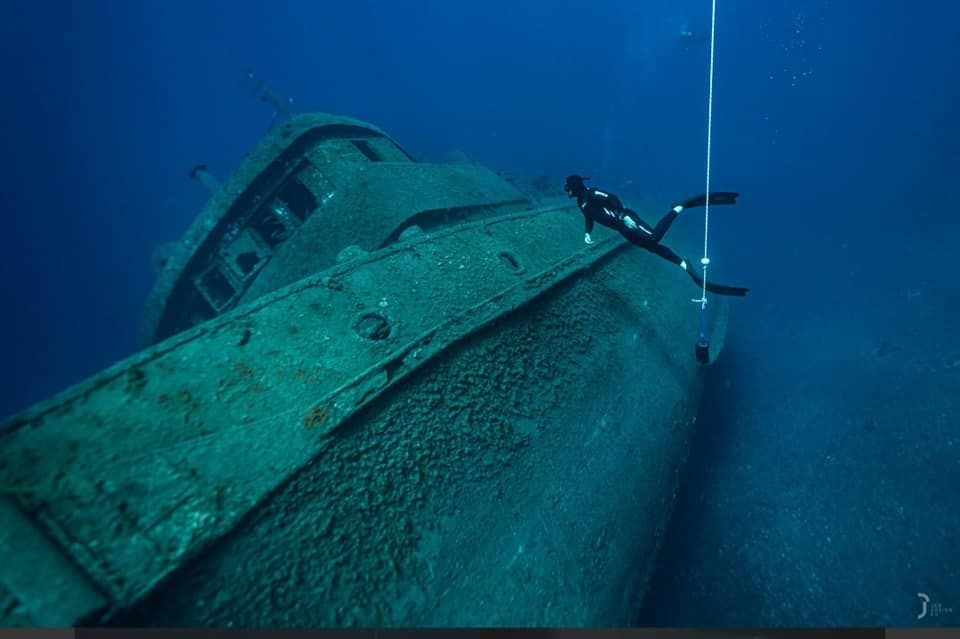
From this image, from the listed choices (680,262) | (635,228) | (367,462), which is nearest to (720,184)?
(680,262)

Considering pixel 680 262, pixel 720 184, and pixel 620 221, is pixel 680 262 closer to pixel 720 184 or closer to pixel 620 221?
pixel 620 221

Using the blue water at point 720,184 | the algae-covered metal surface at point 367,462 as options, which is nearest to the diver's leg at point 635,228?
the algae-covered metal surface at point 367,462

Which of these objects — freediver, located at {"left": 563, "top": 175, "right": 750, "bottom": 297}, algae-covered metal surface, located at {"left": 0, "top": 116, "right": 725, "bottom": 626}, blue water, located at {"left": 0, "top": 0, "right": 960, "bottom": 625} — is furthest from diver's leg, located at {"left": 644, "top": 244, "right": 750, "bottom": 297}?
algae-covered metal surface, located at {"left": 0, "top": 116, "right": 725, "bottom": 626}

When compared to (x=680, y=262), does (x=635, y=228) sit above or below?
above

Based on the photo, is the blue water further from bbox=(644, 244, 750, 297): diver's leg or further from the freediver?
the freediver

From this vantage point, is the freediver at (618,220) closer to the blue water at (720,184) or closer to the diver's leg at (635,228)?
the diver's leg at (635,228)

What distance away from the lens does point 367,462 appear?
69.7 inches

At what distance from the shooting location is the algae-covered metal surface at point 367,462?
1406 mm

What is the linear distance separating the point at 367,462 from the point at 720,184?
1818 centimetres

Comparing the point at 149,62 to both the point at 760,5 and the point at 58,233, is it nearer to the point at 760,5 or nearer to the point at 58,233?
the point at 58,233

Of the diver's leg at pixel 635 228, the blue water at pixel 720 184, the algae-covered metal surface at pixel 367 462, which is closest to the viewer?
the algae-covered metal surface at pixel 367 462

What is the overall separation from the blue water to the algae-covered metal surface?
53.7 inches

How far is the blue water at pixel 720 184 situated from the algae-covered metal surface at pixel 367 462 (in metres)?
1.36

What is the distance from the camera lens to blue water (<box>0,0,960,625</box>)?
11.2ft
